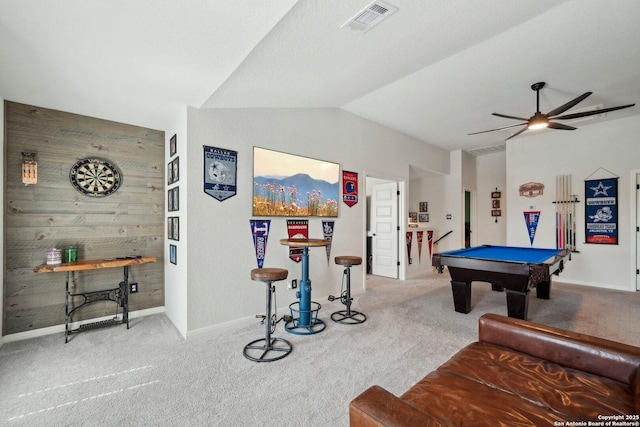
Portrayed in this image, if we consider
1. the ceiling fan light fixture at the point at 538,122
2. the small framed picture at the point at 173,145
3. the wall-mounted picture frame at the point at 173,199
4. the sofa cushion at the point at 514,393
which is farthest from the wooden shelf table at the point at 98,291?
the ceiling fan light fixture at the point at 538,122

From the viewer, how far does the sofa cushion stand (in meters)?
1.12

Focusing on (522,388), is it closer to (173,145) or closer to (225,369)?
(225,369)

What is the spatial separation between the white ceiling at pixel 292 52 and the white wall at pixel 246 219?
0.79ft

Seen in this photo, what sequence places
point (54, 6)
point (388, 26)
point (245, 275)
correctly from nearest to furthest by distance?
point (54, 6)
point (388, 26)
point (245, 275)

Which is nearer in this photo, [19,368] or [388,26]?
[388,26]

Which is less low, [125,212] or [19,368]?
[125,212]

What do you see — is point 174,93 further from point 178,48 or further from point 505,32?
point 505,32

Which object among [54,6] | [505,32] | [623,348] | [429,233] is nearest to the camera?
[623,348]

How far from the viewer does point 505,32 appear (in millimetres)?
2508

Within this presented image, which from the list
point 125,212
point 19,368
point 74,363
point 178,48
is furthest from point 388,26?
point 19,368

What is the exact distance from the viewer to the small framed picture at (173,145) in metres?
3.28

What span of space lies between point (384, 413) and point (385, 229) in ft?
16.3

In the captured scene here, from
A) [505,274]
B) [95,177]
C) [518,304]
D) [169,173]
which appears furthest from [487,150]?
[95,177]

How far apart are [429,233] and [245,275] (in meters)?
4.71
